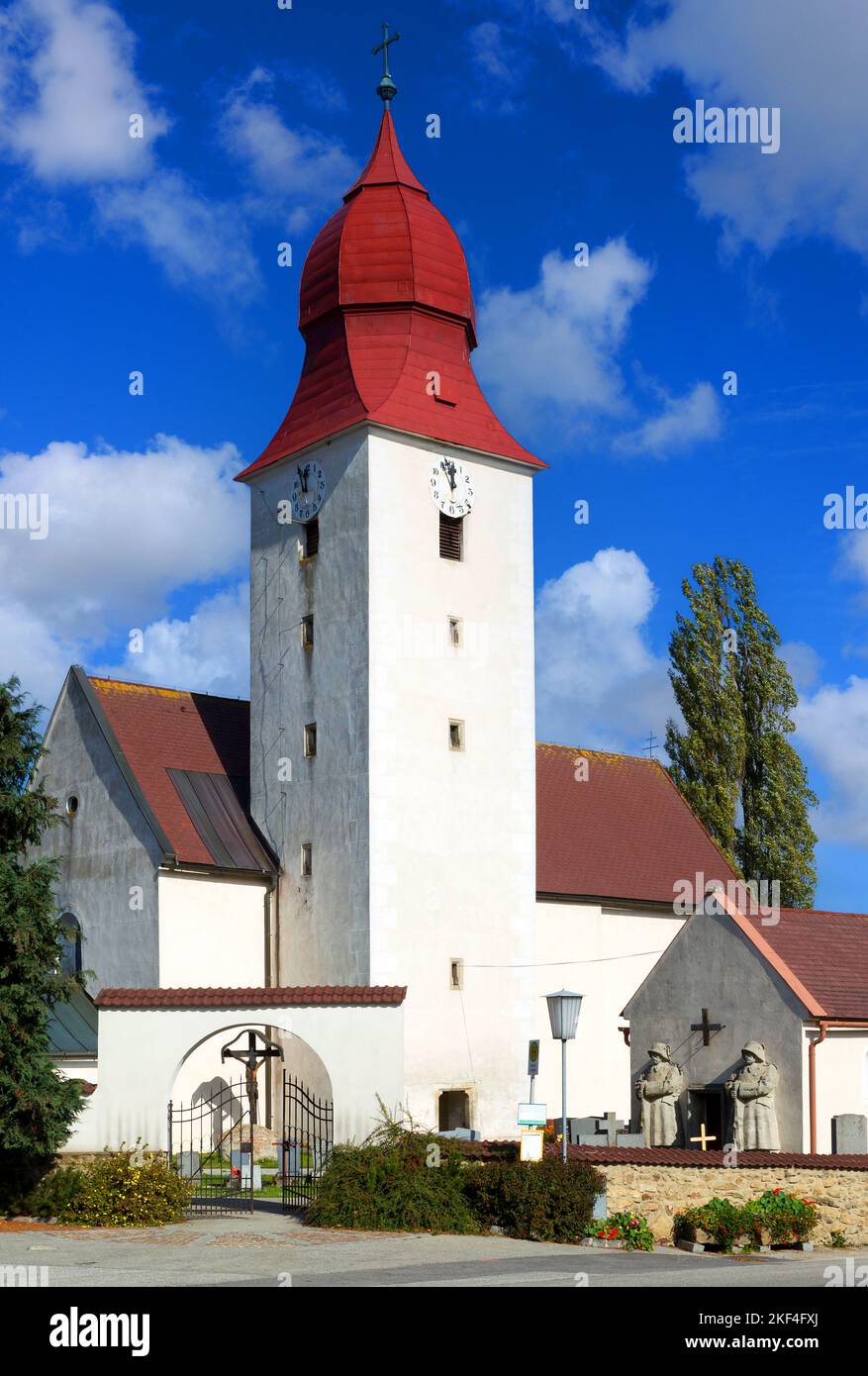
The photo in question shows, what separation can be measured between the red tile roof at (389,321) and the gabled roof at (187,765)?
5796 mm

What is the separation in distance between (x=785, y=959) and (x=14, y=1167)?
488 inches

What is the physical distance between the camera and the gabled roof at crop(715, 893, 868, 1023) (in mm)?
26172

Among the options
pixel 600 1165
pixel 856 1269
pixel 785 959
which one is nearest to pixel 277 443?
pixel 785 959

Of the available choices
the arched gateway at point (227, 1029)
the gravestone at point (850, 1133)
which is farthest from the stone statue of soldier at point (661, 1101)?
the arched gateway at point (227, 1029)

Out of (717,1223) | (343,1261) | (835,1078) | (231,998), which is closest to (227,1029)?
(231,998)

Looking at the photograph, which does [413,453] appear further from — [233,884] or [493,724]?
[233,884]

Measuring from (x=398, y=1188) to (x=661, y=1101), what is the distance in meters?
7.23

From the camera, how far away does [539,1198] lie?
2019cm

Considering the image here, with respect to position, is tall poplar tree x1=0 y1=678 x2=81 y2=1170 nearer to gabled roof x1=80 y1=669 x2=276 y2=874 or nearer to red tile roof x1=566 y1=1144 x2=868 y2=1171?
red tile roof x1=566 y1=1144 x2=868 y2=1171

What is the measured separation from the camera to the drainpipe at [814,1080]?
25.2m

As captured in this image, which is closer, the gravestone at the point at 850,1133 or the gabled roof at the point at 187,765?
the gravestone at the point at 850,1133

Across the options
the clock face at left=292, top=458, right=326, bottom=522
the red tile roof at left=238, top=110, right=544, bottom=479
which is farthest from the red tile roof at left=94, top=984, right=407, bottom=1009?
the red tile roof at left=238, top=110, right=544, bottom=479

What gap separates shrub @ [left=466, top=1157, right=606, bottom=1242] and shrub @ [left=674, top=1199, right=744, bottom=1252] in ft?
3.89

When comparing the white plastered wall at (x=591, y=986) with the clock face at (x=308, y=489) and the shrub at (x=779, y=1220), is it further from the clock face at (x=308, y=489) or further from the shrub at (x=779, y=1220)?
the shrub at (x=779, y=1220)
